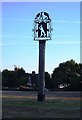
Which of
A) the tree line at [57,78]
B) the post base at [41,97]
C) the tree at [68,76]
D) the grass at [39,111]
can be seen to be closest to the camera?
the grass at [39,111]

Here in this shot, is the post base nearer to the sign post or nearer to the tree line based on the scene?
the sign post

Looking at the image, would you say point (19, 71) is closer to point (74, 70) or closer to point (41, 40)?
point (74, 70)

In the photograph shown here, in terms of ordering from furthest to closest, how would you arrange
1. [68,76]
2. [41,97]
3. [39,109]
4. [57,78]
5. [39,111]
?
[68,76], [57,78], [41,97], [39,109], [39,111]

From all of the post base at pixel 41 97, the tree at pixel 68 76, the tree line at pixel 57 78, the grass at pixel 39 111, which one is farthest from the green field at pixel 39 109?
the tree line at pixel 57 78

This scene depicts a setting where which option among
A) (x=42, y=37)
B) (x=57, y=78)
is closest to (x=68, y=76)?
(x=57, y=78)

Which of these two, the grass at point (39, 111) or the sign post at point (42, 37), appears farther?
the sign post at point (42, 37)

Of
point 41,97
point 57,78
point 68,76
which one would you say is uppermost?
point 68,76

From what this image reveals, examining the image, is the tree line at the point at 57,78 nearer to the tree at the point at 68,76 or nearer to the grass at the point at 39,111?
the tree at the point at 68,76

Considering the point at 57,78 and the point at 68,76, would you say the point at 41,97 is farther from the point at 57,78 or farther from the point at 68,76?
the point at 68,76

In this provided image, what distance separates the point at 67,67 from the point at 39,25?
7000 centimetres

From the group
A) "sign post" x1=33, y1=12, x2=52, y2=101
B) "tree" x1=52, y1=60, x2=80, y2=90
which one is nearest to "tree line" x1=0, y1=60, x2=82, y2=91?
"tree" x1=52, y1=60, x2=80, y2=90

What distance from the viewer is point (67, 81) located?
313ft

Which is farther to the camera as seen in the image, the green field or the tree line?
the tree line

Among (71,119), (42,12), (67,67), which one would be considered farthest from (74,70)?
(71,119)
